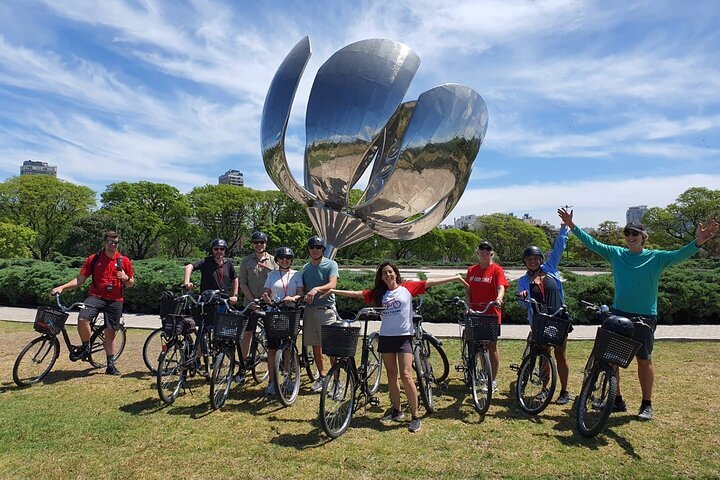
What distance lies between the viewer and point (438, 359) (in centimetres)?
721

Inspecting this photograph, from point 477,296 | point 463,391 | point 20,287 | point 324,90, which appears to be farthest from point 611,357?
point 20,287

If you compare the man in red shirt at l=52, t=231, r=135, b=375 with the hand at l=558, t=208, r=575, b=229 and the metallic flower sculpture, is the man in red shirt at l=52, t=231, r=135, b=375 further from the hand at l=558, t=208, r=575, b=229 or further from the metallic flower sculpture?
the hand at l=558, t=208, r=575, b=229

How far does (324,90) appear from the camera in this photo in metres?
8.37

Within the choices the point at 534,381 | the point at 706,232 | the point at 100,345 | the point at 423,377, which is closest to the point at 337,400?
the point at 423,377

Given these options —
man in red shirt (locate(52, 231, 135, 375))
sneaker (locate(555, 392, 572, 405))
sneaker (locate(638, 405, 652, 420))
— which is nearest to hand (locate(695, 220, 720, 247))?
sneaker (locate(638, 405, 652, 420))

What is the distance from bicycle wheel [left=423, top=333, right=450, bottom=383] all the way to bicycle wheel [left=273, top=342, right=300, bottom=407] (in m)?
1.52

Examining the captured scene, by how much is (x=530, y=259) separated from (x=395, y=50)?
499cm

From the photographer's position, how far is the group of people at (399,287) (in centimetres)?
442

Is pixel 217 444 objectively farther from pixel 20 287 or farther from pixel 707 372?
pixel 20 287

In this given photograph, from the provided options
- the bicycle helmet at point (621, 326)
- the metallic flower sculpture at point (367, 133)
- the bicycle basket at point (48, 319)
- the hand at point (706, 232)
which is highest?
the metallic flower sculpture at point (367, 133)

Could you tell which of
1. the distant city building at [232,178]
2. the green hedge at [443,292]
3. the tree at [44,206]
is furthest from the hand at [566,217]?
the distant city building at [232,178]

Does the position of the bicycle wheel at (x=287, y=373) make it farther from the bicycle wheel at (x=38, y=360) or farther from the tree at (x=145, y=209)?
the tree at (x=145, y=209)

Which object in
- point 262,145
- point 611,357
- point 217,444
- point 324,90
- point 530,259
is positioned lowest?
point 217,444

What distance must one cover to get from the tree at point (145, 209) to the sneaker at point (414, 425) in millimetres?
38971
